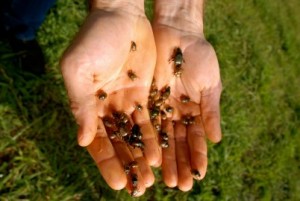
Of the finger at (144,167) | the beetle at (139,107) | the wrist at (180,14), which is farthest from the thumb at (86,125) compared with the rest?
the wrist at (180,14)

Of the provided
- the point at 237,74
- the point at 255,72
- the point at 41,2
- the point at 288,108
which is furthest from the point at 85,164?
the point at 288,108

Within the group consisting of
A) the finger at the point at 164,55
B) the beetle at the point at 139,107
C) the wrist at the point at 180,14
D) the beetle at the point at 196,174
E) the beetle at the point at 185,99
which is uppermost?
the wrist at the point at 180,14

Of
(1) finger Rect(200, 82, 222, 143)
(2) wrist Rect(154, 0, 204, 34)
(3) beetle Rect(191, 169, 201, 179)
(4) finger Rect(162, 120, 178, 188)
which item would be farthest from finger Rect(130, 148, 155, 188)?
(2) wrist Rect(154, 0, 204, 34)

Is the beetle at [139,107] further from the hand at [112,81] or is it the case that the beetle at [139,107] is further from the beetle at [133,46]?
the beetle at [133,46]

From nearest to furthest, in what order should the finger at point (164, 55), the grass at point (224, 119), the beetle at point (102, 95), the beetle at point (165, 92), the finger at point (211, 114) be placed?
the beetle at point (102, 95) < the finger at point (211, 114) < the beetle at point (165, 92) < the finger at point (164, 55) < the grass at point (224, 119)

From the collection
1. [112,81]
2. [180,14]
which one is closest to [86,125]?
[112,81]

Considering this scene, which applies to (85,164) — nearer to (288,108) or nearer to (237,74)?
(237,74)

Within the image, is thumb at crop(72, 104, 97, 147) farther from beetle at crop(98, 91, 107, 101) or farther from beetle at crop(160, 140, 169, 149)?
beetle at crop(160, 140, 169, 149)

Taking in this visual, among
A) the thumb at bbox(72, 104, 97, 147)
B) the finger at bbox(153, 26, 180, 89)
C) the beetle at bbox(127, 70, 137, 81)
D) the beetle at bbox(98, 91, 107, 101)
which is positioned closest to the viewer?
the thumb at bbox(72, 104, 97, 147)
